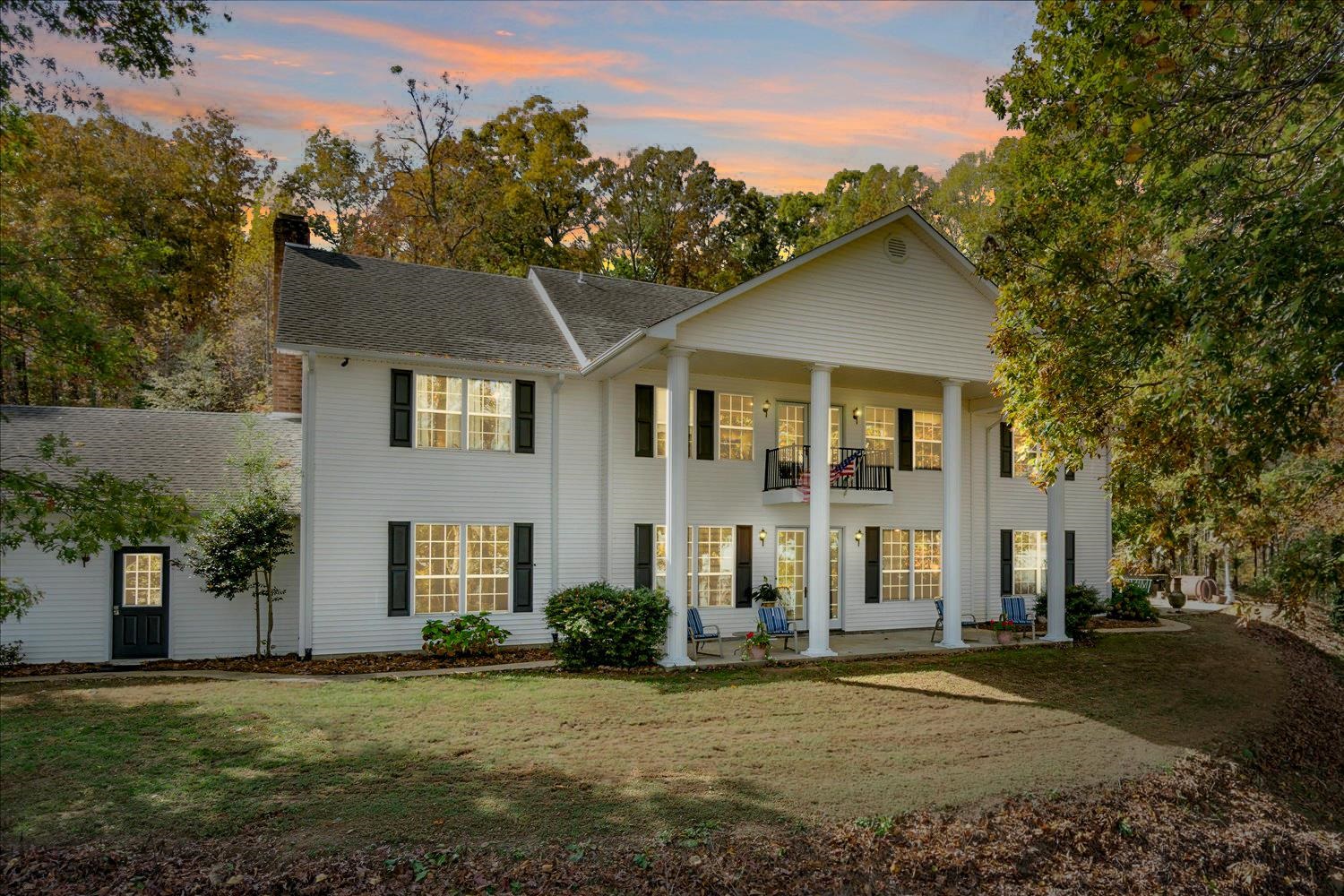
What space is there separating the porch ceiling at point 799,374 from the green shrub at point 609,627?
4.42m

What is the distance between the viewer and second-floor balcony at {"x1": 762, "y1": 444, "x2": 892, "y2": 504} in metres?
16.5

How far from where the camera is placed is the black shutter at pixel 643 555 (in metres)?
16.2

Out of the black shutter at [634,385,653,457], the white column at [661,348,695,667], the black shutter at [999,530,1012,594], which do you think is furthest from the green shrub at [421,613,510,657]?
the black shutter at [999,530,1012,594]

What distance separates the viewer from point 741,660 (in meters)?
14.0

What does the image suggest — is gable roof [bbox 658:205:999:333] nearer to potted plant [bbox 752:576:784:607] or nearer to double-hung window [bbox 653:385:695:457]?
double-hung window [bbox 653:385:695:457]

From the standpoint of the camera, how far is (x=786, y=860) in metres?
6.58

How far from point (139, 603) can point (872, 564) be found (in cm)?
1451

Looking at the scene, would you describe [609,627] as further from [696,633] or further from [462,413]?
[462,413]

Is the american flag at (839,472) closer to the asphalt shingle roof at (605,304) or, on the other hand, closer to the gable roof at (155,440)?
the asphalt shingle roof at (605,304)

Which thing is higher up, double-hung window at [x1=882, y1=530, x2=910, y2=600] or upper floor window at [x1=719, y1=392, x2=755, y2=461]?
upper floor window at [x1=719, y1=392, x2=755, y2=461]

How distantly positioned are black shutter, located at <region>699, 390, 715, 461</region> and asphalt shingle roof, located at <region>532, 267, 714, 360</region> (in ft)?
6.02

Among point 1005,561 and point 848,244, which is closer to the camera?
point 848,244

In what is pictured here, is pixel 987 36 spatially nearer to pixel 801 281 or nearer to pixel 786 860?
pixel 801 281

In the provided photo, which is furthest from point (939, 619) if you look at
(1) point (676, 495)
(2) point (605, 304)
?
(2) point (605, 304)
